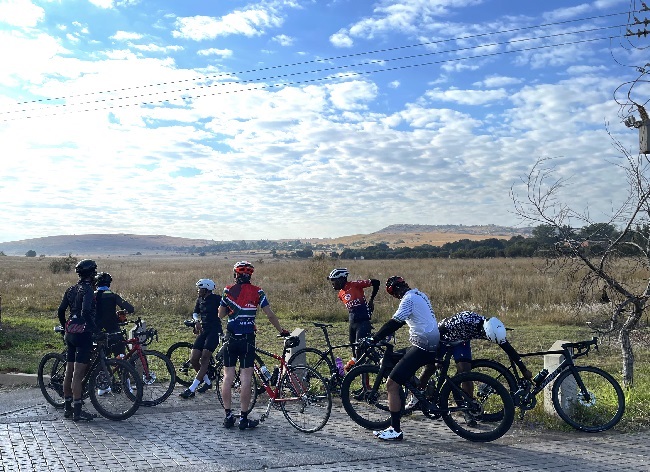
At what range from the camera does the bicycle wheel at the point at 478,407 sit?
6.52m

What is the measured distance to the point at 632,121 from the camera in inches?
337

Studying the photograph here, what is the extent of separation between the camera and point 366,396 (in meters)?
7.42

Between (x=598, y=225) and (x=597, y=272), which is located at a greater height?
(x=598, y=225)

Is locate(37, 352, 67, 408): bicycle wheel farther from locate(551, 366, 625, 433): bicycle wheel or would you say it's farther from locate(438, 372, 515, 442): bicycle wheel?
locate(551, 366, 625, 433): bicycle wheel

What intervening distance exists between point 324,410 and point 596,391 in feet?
10.6

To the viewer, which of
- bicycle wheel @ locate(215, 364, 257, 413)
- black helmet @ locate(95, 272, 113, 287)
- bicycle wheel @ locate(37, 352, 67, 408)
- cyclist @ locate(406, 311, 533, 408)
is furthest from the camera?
black helmet @ locate(95, 272, 113, 287)

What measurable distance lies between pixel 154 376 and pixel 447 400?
4256 millimetres

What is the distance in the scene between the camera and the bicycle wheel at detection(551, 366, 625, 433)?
6.95 m

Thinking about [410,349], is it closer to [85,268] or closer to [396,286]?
[396,286]

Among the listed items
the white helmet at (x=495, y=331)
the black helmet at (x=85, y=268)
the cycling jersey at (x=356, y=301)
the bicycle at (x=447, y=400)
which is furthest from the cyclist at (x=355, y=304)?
the black helmet at (x=85, y=268)

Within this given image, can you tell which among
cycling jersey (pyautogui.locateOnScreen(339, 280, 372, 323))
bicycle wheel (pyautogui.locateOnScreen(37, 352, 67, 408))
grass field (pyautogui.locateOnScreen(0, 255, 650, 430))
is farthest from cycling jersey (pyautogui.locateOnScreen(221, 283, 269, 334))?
grass field (pyautogui.locateOnScreen(0, 255, 650, 430))

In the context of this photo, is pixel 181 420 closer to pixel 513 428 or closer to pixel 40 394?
pixel 40 394

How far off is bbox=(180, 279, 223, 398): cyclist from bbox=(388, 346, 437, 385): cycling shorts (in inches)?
125

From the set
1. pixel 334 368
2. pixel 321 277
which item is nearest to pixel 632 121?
pixel 334 368
